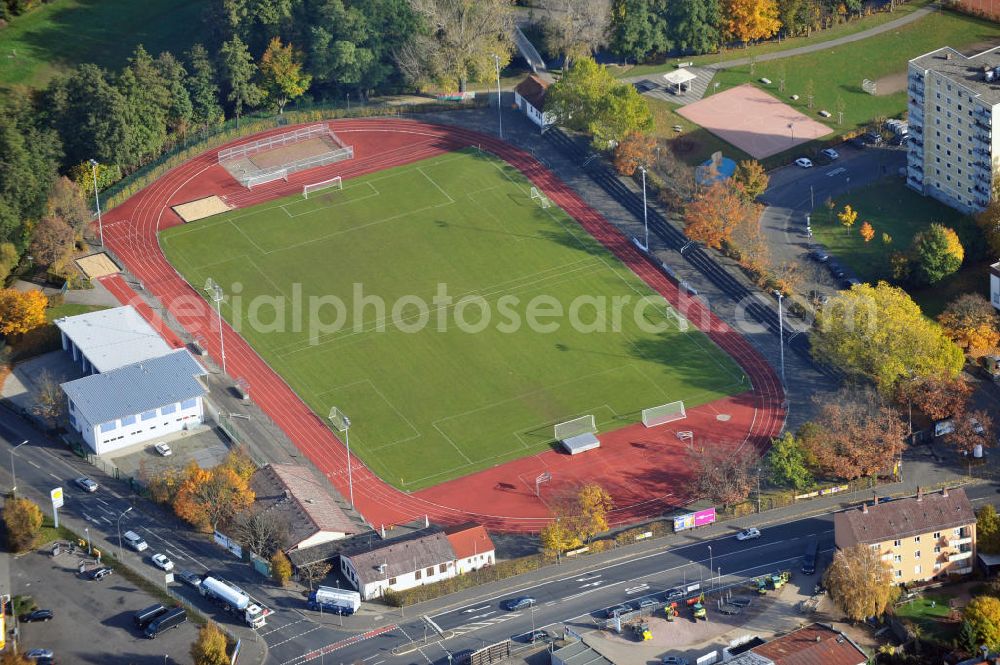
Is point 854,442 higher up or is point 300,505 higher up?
point 300,505

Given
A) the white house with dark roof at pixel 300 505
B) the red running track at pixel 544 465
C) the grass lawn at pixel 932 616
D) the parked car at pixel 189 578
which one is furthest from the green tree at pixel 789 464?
the parked car at pixel 189 578

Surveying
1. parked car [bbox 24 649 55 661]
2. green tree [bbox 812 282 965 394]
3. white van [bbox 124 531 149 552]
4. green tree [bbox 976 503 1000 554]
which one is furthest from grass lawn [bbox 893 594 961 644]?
parked car [bbox 24 649 55 661]

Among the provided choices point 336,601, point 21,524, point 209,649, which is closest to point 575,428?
point 336,601

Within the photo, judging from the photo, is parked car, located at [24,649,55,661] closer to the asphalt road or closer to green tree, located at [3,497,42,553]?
the asphalt road

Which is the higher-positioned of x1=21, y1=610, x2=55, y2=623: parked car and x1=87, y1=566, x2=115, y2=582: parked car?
x1=87, y1=566, x2=115, y2=582: parked car

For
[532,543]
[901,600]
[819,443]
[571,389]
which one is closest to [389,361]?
[571,389]

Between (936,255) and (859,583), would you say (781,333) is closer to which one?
(936,255)
